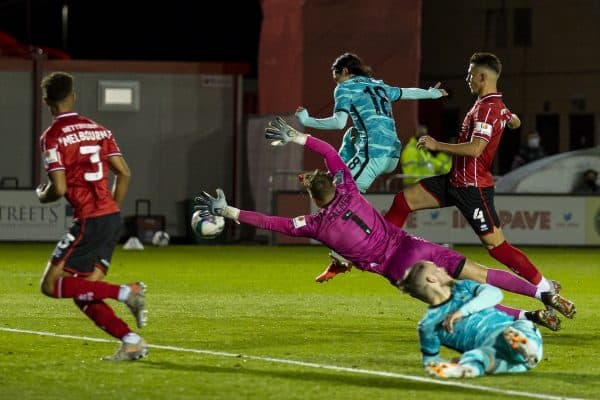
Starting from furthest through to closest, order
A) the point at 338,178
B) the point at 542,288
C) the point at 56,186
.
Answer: the point at 542,288
the point at 338,178
the point at 56,186

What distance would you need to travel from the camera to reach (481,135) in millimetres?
12930

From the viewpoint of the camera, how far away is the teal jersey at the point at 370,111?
14094 millimetres

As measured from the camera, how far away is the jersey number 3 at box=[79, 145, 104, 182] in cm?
1052

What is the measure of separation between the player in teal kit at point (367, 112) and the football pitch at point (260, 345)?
1.37 m

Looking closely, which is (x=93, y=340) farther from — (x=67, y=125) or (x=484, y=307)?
(x=484, y=307)

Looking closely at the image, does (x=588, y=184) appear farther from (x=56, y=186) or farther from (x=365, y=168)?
(x=56, y=186)

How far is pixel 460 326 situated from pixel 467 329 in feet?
0.16

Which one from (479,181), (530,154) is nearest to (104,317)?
(479,181)

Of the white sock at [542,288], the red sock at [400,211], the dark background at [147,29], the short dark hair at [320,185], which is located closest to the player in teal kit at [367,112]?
the red sock at [400,211]

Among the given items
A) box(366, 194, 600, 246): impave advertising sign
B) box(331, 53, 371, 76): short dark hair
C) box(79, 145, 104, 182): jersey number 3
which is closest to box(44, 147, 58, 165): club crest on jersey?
box(79, 145, 104, 182): jersey number 3

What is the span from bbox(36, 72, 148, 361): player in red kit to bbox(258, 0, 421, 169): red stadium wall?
768 inches

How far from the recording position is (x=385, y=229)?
1198 centimetres

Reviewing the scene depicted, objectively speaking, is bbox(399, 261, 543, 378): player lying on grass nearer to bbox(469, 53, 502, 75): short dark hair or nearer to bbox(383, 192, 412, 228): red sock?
bbox(469, 53, 502, 75): short dark hair

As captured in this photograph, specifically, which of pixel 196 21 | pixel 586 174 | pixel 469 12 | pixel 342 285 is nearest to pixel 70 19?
pixel 196 21
